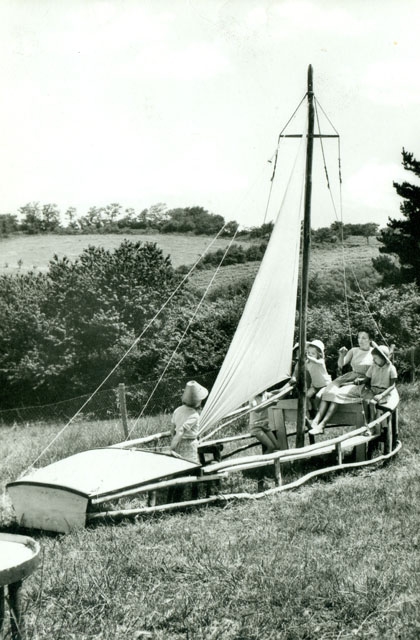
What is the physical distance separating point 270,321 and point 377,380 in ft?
7.67

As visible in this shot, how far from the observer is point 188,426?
866cm

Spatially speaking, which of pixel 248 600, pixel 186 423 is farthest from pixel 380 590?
pixel 186 423

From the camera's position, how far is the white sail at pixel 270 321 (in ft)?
30.9

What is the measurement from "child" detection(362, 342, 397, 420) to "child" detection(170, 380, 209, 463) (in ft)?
10.6

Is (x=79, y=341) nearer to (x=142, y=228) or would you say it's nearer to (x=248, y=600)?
(x=248, y=600)

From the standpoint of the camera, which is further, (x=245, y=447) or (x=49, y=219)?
(x=49, y=219)

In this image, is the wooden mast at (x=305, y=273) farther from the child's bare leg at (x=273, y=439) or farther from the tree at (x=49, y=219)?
the tree at (x=49, y=219)

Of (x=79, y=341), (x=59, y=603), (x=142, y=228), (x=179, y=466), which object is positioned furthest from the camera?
(x=142, y=228)

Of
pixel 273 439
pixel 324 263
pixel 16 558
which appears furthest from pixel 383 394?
pixel 324 263

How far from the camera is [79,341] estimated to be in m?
27.6

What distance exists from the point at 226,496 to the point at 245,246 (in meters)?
46.9

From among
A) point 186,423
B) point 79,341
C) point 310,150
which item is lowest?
point 79,341

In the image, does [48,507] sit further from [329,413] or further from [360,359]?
[360,359]

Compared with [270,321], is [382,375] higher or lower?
lower
